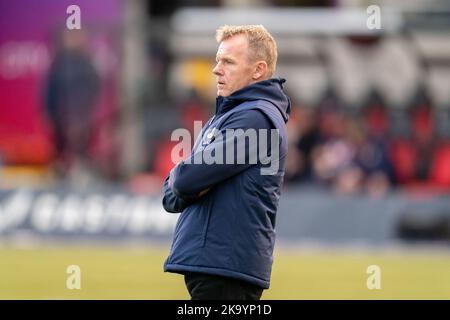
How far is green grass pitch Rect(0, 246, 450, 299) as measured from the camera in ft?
43.1

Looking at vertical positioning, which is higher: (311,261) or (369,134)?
(369,134)

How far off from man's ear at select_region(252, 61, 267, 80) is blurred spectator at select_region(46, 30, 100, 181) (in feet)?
54.0

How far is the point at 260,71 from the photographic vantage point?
6.86m

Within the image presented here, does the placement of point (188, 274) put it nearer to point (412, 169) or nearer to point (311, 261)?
point (311, 261)

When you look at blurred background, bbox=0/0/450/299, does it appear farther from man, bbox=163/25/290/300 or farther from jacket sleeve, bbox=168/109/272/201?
jacket sleeve, bbox=168/109/272/201

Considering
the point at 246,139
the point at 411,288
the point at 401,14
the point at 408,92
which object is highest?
the point at 401,14

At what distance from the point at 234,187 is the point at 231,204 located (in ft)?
0.31

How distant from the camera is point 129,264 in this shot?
54.7 ft

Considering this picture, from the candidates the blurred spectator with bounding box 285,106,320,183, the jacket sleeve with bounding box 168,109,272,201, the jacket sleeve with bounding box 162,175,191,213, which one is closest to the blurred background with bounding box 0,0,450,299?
the blurred spectator with bounding box 285,106,320,183

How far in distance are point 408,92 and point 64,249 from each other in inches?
339

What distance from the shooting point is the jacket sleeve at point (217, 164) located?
6625 mm

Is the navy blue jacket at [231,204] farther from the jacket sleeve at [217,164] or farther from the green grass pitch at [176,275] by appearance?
the green grass pitch at [176,275]

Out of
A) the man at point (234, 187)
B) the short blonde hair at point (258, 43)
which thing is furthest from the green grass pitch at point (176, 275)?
the short blonde hair at point (258, 43)
